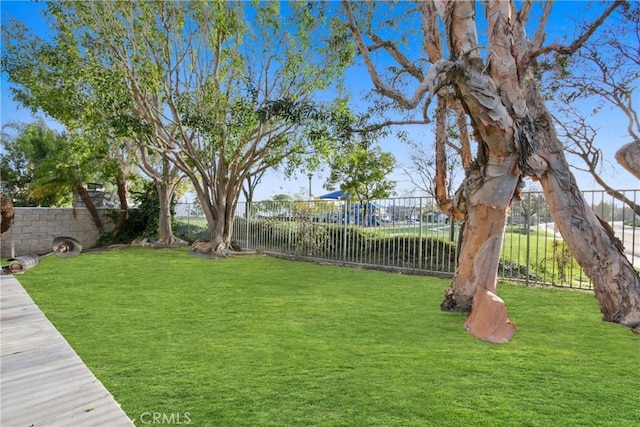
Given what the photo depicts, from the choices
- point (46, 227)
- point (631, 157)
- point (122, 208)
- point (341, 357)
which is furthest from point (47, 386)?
point (46, 227)

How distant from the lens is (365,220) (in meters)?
10.3

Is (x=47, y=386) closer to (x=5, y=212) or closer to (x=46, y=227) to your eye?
(x=5, y=212)

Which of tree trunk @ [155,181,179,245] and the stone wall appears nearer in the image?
the stone wall

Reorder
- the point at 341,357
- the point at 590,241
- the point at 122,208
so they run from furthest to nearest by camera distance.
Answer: the point at 122,208 → the point at 590,241 → the point at 341,357

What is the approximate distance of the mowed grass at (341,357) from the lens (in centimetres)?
255

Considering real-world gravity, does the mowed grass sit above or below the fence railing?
below

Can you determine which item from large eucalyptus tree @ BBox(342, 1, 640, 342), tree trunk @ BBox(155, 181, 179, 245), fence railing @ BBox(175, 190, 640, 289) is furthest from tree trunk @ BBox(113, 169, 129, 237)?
large eucalyptus tree @ BBox(342, 1, 640, 342)

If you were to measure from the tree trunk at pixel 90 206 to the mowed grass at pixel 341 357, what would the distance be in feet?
30.1

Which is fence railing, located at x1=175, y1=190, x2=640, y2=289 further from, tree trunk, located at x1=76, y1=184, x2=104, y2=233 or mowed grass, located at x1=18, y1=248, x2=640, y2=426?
tree trunk, located at x1=76, y1=184, x2=104, y2=233

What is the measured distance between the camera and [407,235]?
9367 millimetres

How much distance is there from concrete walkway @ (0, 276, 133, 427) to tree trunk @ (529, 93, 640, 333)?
5.19m

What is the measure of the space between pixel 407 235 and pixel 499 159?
14.8 feet

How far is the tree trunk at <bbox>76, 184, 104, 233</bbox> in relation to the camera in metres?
15.0

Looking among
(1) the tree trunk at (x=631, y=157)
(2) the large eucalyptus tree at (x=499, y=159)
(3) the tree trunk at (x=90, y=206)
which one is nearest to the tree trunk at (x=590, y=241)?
(2) the large eucalyptus tree at (x=499, y=159)
